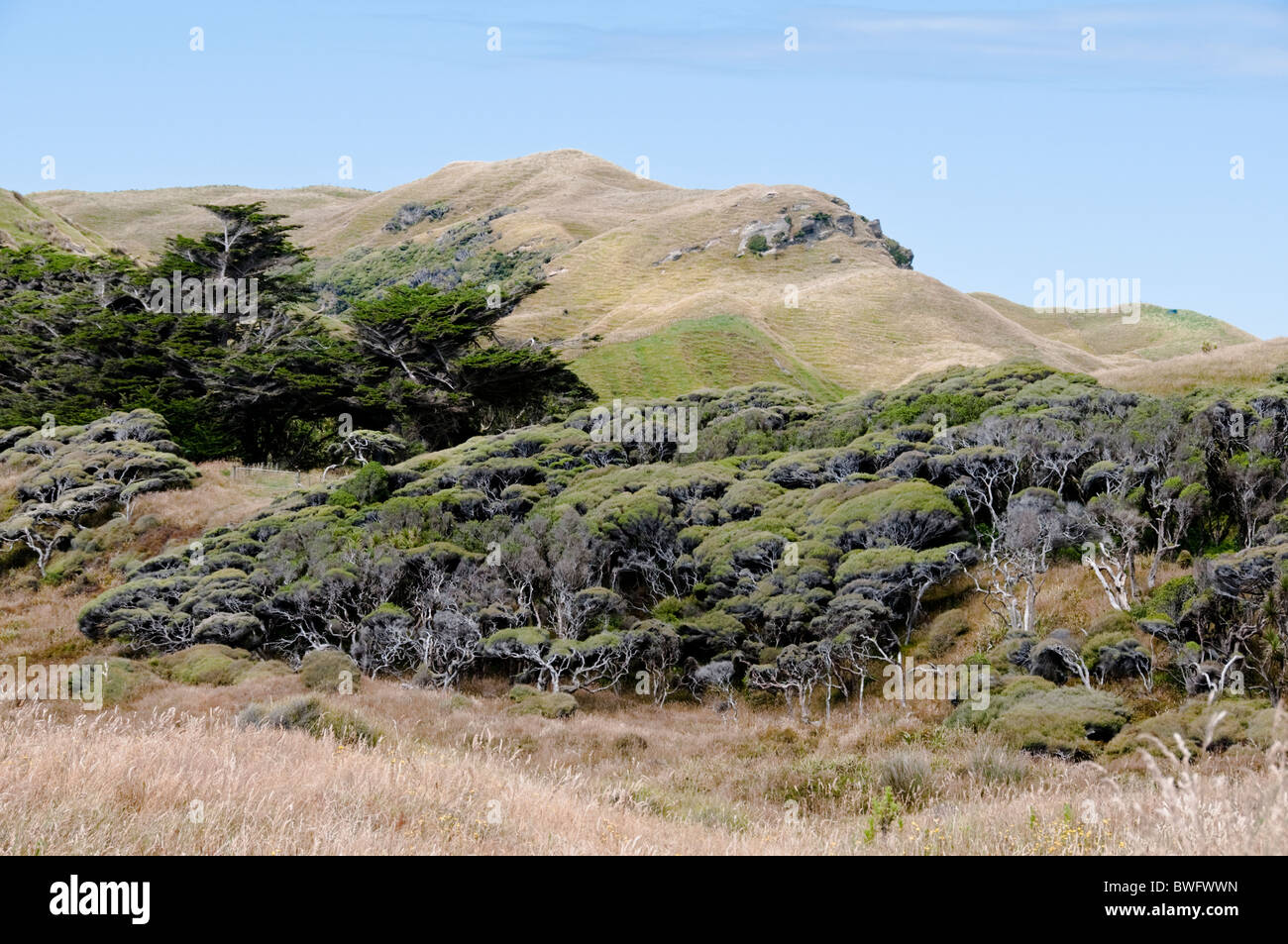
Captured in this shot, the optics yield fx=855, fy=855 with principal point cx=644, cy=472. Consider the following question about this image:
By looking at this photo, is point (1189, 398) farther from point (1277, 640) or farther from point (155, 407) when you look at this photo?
point (155, 407)

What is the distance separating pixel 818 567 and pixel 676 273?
8523 centimetres

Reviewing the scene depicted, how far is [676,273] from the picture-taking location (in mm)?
103188

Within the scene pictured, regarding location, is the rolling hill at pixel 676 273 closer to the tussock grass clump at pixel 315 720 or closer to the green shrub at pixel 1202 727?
the tussock grass clump at pixel 315 720

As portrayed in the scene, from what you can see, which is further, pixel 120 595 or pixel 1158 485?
pixel 120 595

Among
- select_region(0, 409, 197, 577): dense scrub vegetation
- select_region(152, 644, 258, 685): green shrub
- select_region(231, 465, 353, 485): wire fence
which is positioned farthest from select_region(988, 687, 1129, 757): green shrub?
select_region(231, 465, 353, 485): wire fence

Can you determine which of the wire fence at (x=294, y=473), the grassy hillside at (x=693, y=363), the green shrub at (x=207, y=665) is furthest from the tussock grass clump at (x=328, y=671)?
the grassy hillside at (x=693, y=363)

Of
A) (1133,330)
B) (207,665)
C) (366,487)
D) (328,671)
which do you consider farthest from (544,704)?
(1133,330)

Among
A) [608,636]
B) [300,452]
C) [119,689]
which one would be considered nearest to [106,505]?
[300,452]

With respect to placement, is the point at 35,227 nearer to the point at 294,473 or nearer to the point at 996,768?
the point at 294,473

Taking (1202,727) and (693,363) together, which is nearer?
(1202,727)

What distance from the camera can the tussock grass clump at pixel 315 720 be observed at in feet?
34.6

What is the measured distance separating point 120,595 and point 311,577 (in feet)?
19.6

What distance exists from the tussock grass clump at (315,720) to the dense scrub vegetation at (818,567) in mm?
9990
